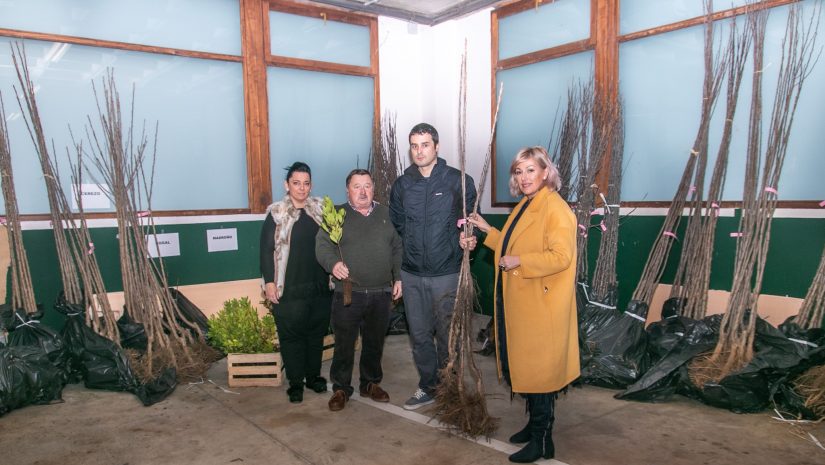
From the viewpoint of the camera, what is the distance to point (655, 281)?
401 cm

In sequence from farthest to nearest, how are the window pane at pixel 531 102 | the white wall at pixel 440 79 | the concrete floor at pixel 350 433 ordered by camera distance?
1. the white wall at pixel 440 79
2. the window pane at pixel 531 102
3. the concrete floor at pixel 350 433

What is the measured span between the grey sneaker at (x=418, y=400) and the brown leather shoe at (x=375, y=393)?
17 cm

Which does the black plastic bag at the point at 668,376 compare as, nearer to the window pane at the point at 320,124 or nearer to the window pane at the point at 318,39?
the window pane at the point at 320,124

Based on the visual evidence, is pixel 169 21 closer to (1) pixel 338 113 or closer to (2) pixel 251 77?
(2) pixel 251 77

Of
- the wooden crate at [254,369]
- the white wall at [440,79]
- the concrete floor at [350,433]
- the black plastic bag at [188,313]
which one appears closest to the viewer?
the concrete floor at [350,433]

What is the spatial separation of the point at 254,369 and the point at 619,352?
7.96ft

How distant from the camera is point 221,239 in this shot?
192 inches

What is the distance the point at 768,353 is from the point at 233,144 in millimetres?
4214

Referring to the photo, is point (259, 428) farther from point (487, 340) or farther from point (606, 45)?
point (606, 45)

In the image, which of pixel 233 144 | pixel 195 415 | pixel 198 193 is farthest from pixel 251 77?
pixel 195 415

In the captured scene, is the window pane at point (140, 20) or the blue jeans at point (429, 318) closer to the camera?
the blue jeans at point (429, 318)

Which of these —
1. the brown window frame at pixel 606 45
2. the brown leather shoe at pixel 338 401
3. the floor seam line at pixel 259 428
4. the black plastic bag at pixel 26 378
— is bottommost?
the floor seam line at pixel 259 428

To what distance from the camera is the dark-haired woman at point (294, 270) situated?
3.49 meters

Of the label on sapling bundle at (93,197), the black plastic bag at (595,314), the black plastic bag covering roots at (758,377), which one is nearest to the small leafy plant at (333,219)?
the black plastic bag at (595,314)
